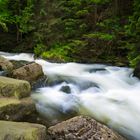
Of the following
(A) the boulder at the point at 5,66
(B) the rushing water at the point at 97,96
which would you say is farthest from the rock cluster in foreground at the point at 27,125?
(A) the boulder at the point at 5,66

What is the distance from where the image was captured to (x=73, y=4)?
17.1m

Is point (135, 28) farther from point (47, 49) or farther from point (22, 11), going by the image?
point (22, 11)

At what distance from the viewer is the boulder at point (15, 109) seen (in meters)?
6.13

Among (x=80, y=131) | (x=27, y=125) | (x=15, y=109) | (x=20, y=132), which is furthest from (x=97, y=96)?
(x=20, y=132)

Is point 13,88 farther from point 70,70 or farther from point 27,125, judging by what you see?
point 70,70

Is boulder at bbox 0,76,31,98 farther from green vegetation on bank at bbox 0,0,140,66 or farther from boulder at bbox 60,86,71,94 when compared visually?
green vegetation on bank at bbox 0,0,140,66

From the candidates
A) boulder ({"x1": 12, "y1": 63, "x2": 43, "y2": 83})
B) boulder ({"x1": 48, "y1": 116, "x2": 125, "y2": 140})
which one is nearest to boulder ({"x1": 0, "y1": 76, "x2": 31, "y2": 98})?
boulder ({"x1": 48, "y1": 116, "x2": 125, "y2": 140})

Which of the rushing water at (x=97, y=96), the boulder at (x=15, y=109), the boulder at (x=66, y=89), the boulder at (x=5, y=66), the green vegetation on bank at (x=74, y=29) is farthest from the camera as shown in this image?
the green vegetation on bank at (x=74, y=29)

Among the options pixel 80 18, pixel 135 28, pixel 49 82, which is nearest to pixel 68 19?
pixel 80 18

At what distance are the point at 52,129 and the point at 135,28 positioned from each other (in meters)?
6.75

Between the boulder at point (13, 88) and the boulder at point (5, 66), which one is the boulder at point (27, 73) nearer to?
the boulder at point (5, 66)

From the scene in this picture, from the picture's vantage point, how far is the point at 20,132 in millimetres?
4848

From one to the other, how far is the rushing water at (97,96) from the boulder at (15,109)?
0.51 meters

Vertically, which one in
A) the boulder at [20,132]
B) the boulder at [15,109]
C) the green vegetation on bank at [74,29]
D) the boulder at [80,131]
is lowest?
the green vegetation on bank at [74,29]
